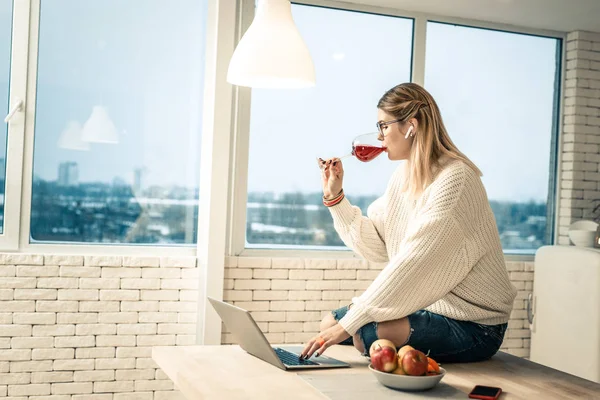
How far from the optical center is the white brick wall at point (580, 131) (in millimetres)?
4648

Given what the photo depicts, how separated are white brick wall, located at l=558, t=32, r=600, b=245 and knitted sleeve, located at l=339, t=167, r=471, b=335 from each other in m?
2.56

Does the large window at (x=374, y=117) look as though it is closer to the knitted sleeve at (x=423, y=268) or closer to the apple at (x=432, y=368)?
the knitted sleeve at (x=423, y=268)

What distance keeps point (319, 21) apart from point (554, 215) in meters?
2.02

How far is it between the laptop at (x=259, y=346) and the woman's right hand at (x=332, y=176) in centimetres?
69

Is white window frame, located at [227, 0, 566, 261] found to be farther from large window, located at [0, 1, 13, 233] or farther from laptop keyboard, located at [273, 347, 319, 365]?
laptop keyboard, located at [273, 347, 319, 365]

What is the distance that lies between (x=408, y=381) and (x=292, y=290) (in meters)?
2.20

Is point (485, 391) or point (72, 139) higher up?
point (72, 139)

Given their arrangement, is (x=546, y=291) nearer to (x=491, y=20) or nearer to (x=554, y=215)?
(x=554, y=215)

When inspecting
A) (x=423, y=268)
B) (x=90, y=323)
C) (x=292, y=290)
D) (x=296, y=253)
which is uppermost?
(x=423, y=268)

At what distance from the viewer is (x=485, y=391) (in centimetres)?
192

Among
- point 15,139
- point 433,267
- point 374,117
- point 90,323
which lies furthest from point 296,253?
point 433,267

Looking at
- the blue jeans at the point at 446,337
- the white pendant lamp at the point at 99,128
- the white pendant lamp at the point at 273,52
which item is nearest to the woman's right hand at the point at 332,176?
the white pendant lamp at the point at 273,52

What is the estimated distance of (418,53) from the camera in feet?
14.3

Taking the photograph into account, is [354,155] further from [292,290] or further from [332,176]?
[292,290]
